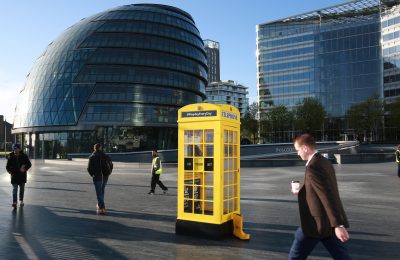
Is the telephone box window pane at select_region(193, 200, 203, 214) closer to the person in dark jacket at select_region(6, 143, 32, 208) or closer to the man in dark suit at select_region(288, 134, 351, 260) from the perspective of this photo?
the man in dark suit at select_region(288, 134, 351, 260)

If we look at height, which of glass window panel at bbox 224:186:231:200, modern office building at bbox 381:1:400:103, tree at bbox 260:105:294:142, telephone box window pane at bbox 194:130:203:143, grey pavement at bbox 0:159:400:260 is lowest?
grey pavement at bbox 0:159:400:260

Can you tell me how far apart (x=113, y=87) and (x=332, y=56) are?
55044 millimetres

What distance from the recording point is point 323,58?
89.6m

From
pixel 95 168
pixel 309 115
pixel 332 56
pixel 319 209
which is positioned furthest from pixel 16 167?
pixel 332 56

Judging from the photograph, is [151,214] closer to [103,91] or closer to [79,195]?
[79,195]

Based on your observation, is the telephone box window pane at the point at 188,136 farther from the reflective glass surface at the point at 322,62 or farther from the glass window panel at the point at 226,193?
the reflective glass surface at the point at 322,62

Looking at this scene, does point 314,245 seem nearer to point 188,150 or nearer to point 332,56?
point 188,150

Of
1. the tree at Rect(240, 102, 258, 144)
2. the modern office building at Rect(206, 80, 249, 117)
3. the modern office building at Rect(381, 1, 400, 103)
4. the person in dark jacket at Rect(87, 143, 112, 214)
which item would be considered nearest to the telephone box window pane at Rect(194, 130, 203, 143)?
the person in dark jacket at Rect(87, 143, 112, 214)

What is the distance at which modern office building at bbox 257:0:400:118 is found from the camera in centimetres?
8119

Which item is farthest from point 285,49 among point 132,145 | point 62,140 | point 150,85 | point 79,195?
point 79,195

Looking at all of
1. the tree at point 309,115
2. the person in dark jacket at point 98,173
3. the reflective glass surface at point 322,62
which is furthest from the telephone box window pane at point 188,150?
the reflective glass surface at point 322,62

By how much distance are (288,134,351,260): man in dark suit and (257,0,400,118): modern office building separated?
262ft

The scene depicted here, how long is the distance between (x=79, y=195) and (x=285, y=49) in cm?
8866

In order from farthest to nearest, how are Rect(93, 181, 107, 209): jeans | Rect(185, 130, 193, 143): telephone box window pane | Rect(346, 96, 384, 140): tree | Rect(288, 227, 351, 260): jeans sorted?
Rect(346, 96, 384, 140): tree, Rect(93, 181, 107, 209): jeans, Rect(185, 130, 193, 143): telephone box window pane, Rect(288, 227, 351, 260): jeans
